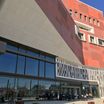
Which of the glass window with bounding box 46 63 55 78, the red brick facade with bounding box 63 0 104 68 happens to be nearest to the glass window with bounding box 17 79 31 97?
the glass window with bounding box 46 63 55 78

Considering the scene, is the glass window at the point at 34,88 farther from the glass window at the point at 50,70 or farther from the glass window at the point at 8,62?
the glass window at the point at 8,62

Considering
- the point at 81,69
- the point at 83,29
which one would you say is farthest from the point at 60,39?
the point at 83,29

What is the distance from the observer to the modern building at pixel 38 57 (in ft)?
49.0

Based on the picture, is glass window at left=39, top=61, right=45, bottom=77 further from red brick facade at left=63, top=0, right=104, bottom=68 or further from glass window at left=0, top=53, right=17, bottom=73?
red brick facade at left=63, top=0, right=104, bottom=68

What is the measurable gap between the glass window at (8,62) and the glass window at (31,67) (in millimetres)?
2074

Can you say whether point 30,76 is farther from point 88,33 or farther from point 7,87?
point 88,33

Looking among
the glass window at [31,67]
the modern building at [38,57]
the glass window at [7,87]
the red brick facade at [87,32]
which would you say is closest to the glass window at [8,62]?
the modern building at [38,57]

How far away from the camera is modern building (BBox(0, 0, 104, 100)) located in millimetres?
14930

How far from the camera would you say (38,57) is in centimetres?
2083

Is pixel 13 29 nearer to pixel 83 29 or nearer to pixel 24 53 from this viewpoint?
pixel 24 53

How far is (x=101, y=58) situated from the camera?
41500 millimetres

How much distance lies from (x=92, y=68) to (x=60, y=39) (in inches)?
676

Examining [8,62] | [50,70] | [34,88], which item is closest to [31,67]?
[34,88]

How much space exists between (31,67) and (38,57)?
75.8 inches
